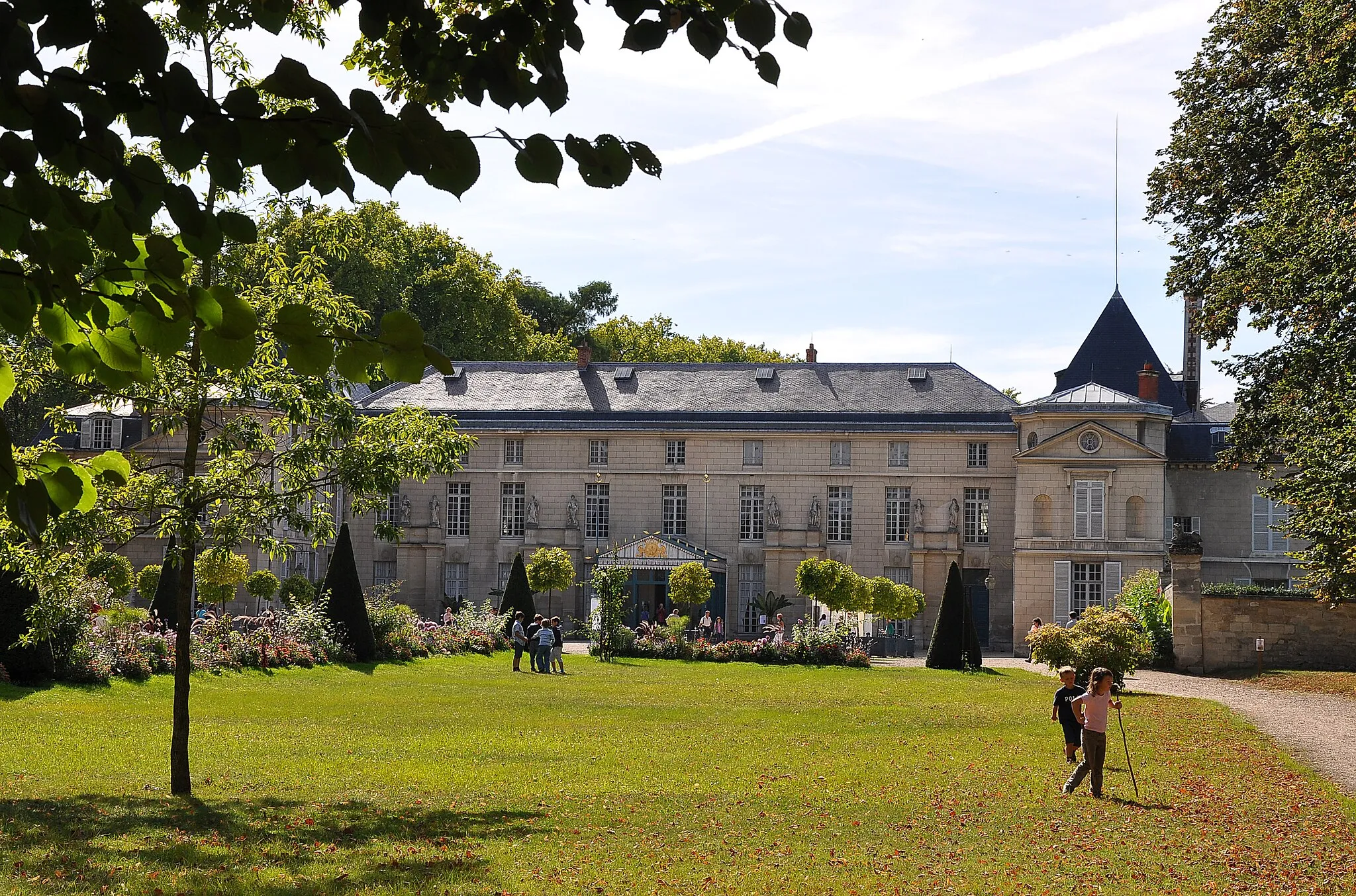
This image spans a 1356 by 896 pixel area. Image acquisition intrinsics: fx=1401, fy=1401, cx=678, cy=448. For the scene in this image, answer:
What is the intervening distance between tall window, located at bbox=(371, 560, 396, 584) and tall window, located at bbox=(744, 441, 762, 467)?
1320cm

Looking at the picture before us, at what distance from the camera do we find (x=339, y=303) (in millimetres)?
11867

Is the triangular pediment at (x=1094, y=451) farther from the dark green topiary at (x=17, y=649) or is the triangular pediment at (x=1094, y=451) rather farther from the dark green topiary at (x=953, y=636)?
the dark green topiary at (x=17, y=649)

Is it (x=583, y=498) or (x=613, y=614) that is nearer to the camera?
(x=613, y=614)

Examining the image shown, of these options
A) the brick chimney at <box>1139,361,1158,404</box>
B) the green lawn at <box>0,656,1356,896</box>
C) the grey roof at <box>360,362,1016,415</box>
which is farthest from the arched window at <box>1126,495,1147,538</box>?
the green lawn at <box>0,656,1356,896</box>

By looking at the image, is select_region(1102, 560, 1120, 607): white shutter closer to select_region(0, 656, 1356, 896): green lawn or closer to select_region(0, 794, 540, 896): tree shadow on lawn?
select_region(0, 656, 1356, 896): green lawn

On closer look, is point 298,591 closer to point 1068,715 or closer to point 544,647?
point 544,647

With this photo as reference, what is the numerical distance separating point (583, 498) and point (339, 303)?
38.0m

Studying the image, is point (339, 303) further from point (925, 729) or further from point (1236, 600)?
Answer: point (1236, 600)

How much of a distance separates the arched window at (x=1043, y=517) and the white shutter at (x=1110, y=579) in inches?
79.1

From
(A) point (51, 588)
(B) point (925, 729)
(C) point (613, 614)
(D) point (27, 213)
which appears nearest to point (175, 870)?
(A) point (51, 588)

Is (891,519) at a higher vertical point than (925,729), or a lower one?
higher

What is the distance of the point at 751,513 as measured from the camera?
49.3 metres

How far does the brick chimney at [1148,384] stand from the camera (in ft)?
153

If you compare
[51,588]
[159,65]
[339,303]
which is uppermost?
[339,303]
